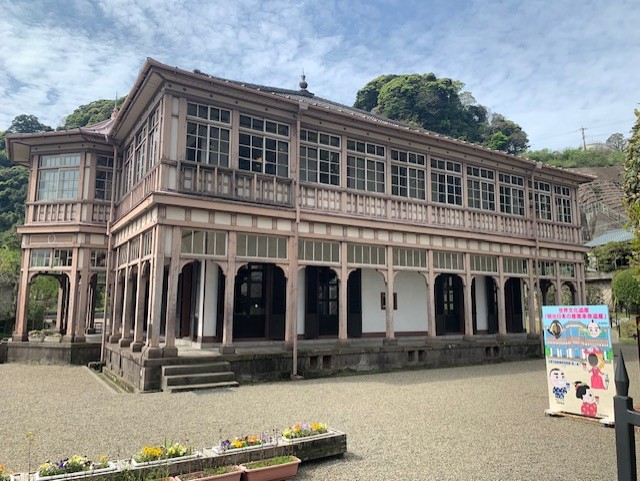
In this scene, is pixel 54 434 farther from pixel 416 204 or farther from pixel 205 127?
pixel 416 204

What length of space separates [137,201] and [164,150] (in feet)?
8.60

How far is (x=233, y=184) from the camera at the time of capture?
1178cm

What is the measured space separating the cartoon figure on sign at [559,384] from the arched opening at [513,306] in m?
12.0

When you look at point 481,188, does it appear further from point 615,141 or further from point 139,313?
point 615,141

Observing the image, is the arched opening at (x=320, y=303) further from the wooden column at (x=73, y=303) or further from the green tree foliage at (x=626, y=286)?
the green tree foliage at (x=626, y=286)

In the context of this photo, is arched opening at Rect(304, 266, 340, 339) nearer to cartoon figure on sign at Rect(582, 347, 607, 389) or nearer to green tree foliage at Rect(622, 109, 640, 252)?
cartoon figure on sign at Rect(582, 347, 607, 389)

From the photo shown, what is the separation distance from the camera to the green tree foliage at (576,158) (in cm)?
8050

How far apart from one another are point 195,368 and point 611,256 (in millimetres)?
35559

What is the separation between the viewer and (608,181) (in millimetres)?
63438

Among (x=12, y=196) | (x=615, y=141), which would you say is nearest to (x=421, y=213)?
(x=12, y=196)

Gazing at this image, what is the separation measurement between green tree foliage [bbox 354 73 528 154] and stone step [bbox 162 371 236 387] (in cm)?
4693

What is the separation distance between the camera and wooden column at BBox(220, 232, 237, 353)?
1106 centimetres

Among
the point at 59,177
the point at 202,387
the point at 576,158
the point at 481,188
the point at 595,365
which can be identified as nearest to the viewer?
the point at 595,365

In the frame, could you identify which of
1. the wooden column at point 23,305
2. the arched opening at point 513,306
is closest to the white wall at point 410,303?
the arched opening at point 513,306
